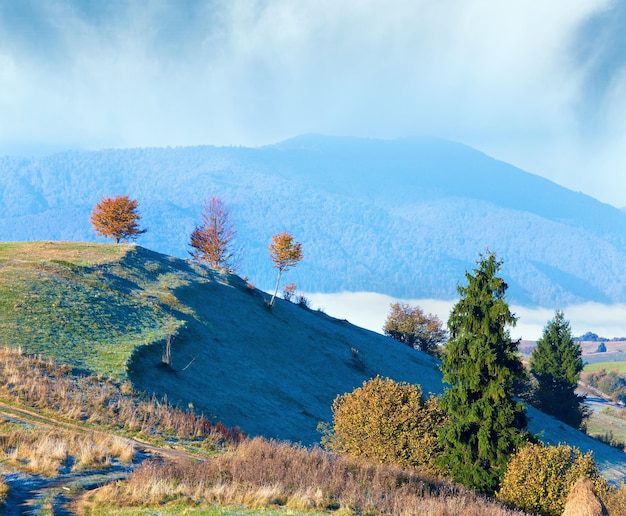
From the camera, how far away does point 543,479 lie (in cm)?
2203

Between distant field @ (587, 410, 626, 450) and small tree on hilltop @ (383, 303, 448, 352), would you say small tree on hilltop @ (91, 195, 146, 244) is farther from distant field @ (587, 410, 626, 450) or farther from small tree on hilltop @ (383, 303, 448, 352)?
distant field @ (587, 410, 626, 450)

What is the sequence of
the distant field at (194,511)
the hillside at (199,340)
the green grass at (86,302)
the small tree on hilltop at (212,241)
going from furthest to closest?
the small tree on hilltop at (212,241) → the hillside at (199,340) → the green grass at (86,302) → the distant field at (194,511)

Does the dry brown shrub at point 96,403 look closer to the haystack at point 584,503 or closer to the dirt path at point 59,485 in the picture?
the dirt path at point 59,485

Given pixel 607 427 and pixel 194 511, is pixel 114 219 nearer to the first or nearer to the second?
pixel 194 511

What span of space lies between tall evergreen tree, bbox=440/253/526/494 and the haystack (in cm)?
958

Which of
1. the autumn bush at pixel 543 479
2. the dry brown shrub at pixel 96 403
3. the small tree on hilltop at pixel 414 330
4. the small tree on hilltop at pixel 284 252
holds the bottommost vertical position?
the dry brown shrub at pixel 96 403

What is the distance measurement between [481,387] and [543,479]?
7.30m

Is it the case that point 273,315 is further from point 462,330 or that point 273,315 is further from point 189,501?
point 189,501

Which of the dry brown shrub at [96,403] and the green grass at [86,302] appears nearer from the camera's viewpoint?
the dry brown shrub at [96,403]

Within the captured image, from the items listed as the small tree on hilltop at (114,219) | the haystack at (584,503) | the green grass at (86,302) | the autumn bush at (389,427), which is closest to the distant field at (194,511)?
the haystack at (584,503)

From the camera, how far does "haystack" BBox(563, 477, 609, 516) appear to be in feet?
57.8

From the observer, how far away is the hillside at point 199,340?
3853 centimetres

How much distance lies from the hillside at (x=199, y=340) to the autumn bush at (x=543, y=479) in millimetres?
6773

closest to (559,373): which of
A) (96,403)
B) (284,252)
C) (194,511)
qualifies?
(284,252)
